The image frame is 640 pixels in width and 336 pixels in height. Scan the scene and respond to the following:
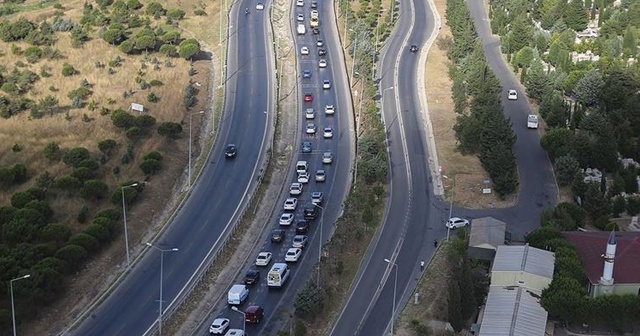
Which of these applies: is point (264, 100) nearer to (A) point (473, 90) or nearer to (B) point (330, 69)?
(B) point (330, 69)

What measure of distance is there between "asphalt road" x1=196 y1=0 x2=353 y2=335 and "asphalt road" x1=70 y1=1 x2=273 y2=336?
4572 millimetres

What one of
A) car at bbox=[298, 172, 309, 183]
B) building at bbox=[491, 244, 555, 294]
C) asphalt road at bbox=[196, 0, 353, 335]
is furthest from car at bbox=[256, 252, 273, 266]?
building at bbox=[491, 244, 555, 294]

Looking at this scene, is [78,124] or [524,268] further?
[78,124]

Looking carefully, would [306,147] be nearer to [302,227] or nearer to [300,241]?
[302,227]

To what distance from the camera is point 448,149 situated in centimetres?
10950

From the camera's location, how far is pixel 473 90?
119438 mm

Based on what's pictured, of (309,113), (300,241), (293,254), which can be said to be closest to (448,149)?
(309,113)

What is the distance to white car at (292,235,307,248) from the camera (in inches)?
3406

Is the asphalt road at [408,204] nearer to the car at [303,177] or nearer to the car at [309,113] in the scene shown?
the car at [309,113]

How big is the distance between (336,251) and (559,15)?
76148mm

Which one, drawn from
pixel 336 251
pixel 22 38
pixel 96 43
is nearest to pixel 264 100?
pixel 96 43

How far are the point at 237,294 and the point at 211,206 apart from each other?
20413mm

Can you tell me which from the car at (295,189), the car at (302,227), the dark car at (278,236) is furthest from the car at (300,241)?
the car at (295,189)

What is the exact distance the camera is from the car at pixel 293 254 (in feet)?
277
